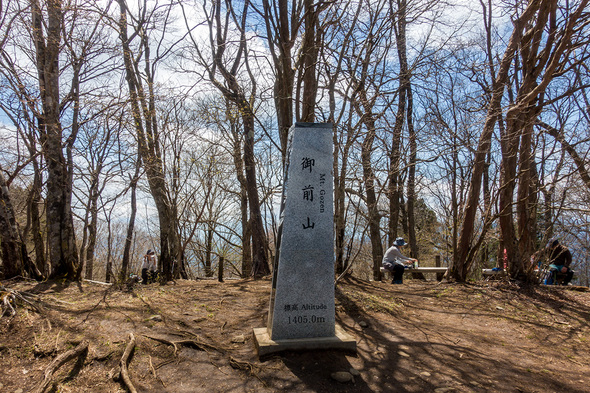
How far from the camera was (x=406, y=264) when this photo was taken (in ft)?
30.0

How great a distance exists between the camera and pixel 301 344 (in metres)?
3.72

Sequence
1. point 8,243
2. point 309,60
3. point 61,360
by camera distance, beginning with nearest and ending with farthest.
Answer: point 61,360 → point 8,243 → point 309,60

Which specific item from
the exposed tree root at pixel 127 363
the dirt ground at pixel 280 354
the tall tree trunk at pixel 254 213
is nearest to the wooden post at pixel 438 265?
the dirt ground at pixel 280 354

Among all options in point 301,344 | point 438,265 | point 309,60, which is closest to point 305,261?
point 301,344

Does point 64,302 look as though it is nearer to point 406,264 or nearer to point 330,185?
point 330,185

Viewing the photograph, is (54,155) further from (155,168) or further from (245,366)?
(245,366)

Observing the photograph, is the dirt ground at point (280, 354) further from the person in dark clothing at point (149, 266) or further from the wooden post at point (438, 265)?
the person in dark clothing at point (149, 266)

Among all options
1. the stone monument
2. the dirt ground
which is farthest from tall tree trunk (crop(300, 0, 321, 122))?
the dirt ground

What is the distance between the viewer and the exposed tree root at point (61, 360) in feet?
9.66

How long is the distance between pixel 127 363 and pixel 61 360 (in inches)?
24.0

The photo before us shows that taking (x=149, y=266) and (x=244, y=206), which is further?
(x=244, y=206)

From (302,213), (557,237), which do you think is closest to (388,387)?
(302,213)

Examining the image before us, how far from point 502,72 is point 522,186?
2.43 meters

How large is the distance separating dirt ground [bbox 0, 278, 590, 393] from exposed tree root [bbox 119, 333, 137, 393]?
7 cm
